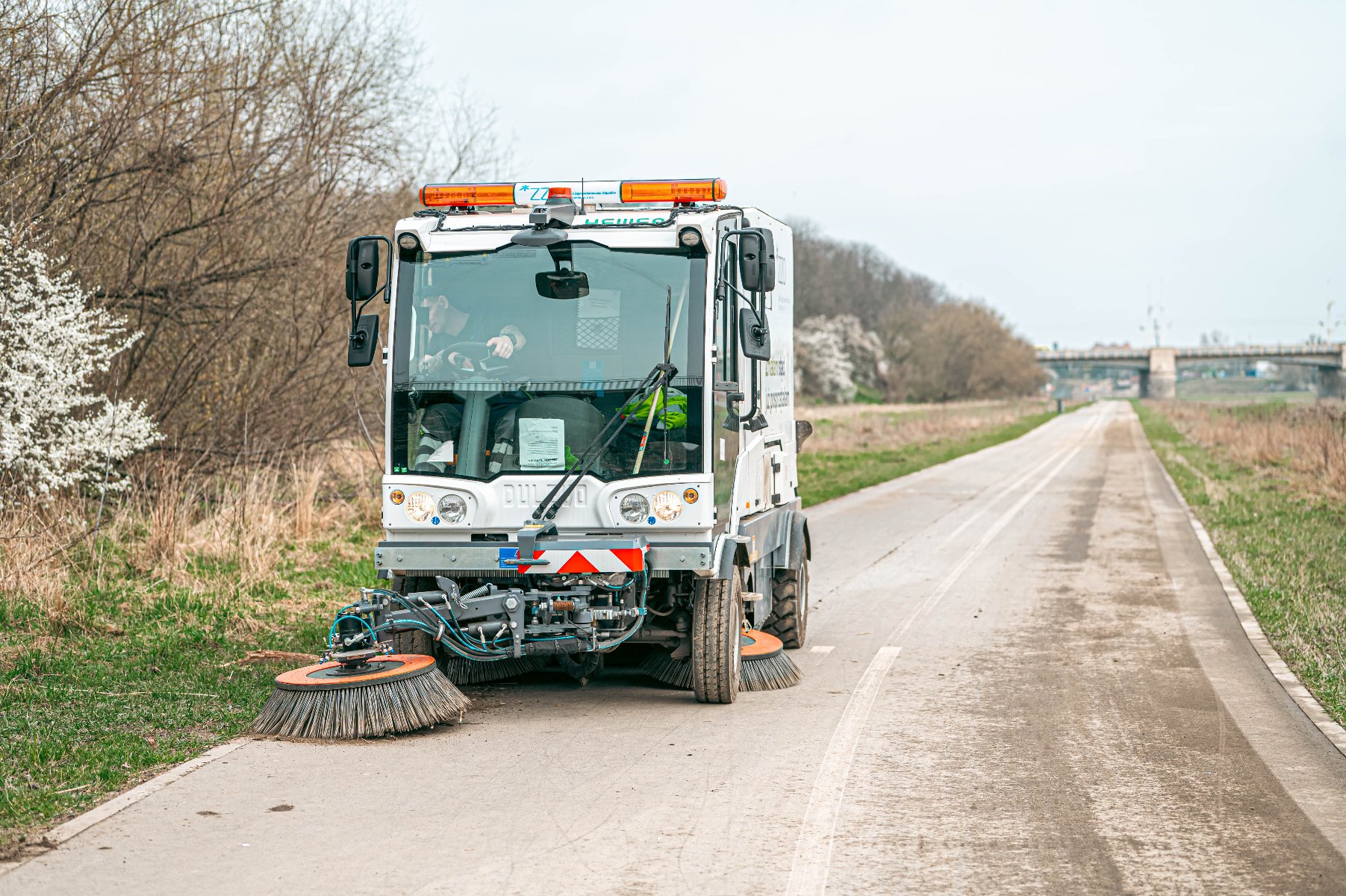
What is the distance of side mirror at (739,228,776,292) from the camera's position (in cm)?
742

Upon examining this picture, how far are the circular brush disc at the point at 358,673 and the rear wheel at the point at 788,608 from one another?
3.52 metres

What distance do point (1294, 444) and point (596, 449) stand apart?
95.2 feet

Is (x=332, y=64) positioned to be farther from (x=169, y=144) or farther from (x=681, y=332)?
(x=681, y=332)

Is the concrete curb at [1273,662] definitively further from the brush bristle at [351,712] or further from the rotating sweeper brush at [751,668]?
the brush bristle at [351,712]

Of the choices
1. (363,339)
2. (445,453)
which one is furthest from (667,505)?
(363,339)

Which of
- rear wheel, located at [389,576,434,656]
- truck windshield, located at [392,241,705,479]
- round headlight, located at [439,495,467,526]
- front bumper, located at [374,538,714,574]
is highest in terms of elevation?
truck windshield, located at [392,241,705,479]

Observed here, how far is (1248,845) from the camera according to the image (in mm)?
5195

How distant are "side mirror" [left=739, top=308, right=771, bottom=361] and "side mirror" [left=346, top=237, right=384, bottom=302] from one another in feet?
7.27

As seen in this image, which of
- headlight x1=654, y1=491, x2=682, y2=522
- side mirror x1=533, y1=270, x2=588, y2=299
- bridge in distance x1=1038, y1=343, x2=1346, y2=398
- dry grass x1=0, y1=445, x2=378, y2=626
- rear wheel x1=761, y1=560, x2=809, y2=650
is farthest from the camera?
bridge in distance x1=1038, y1=343, x2=1346, y2=398

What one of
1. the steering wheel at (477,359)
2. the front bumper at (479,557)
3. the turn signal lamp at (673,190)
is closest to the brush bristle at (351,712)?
the front bumper at (479,557)

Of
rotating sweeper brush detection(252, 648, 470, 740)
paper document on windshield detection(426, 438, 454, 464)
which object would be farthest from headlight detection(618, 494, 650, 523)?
rotating sweeper brush detection(252, 648, 470, 740)

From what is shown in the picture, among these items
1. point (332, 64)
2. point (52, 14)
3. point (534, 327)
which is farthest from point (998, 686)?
point (332, 64)

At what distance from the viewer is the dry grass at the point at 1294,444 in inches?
923

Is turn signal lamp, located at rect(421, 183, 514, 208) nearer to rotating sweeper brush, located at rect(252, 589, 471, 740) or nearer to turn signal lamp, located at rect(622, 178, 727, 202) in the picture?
Answer: turn signal lamp, located at rect(622, 178, 727, 202)
